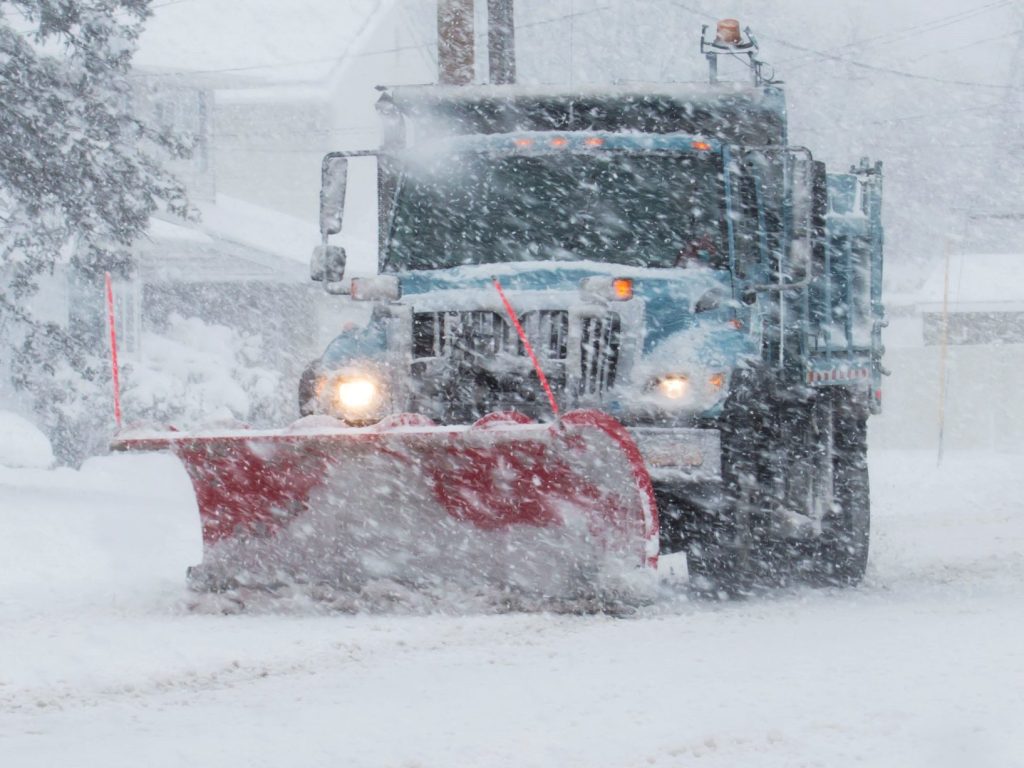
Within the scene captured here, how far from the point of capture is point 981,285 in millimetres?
36500

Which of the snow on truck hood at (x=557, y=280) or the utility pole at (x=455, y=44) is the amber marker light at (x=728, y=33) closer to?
the snow on truck hood at (x=557, y=280)

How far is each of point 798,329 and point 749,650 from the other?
353cm

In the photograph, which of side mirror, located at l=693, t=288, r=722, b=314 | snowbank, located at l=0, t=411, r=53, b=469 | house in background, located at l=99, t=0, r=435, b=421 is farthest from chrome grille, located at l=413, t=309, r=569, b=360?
house in background, located at l=99, t=0, r=435, b=421

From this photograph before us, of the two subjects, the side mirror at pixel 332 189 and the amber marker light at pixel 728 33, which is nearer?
the side mirror at pixel 332 189

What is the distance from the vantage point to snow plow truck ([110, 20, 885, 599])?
795cm

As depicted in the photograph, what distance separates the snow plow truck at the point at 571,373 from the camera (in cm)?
795

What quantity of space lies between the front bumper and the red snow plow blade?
46 centimetres

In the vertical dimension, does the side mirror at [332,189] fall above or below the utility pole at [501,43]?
below

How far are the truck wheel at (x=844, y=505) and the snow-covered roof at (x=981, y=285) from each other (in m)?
24.3

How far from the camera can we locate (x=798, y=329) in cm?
1016

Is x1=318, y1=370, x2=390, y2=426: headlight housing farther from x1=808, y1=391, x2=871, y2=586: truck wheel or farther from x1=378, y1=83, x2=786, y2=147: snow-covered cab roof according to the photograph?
x1=808, y1=391, x2=871, y2=586: truck wheel

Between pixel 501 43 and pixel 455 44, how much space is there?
110 centimetres

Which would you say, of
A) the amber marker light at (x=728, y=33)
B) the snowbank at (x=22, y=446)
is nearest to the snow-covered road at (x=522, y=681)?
the amber marker light at (x=728, y=33)

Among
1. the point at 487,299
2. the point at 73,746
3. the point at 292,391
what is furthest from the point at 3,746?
the point at 292,391
